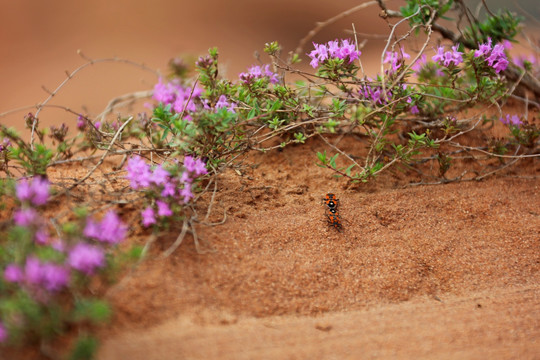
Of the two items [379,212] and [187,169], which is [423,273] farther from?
[187,169]

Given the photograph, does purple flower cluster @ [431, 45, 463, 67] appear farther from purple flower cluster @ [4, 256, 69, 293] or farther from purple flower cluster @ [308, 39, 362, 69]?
purple flower cluster @ [4, 256, 69, 293]

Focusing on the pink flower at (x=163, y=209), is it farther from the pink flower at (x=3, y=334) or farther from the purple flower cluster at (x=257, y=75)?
the purple flower cluster at (x=257, y=75)

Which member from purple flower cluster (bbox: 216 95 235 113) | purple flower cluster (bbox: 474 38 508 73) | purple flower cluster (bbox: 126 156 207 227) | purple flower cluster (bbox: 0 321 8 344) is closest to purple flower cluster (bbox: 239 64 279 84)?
purple flower cluster (bbox: 216 95 235 113)

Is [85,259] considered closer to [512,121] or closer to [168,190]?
[168,190]

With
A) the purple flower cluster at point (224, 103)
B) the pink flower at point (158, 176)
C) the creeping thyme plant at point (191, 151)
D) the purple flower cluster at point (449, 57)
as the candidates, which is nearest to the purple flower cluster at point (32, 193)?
the creeping thyme plant at point (191, 151)

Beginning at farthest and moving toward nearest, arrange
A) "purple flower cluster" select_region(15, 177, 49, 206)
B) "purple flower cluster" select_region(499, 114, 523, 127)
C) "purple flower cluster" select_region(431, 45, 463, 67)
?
1. "purple flower cluster" select_region(499, 114, 523, 127)
2. "purple flower cluster" select_region(431, 45, 463, 67)
3. "purple flower cluster" select_region(15, 177, 49, 206)

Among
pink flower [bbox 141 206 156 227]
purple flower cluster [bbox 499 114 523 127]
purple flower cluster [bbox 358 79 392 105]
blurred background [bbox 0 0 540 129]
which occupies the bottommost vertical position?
pink flower [bbox 141 206 156 227]

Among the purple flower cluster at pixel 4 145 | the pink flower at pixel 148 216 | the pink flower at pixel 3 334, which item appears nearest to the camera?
the pink flower at pixel 3 334

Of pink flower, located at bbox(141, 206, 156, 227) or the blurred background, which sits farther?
the blurred background
